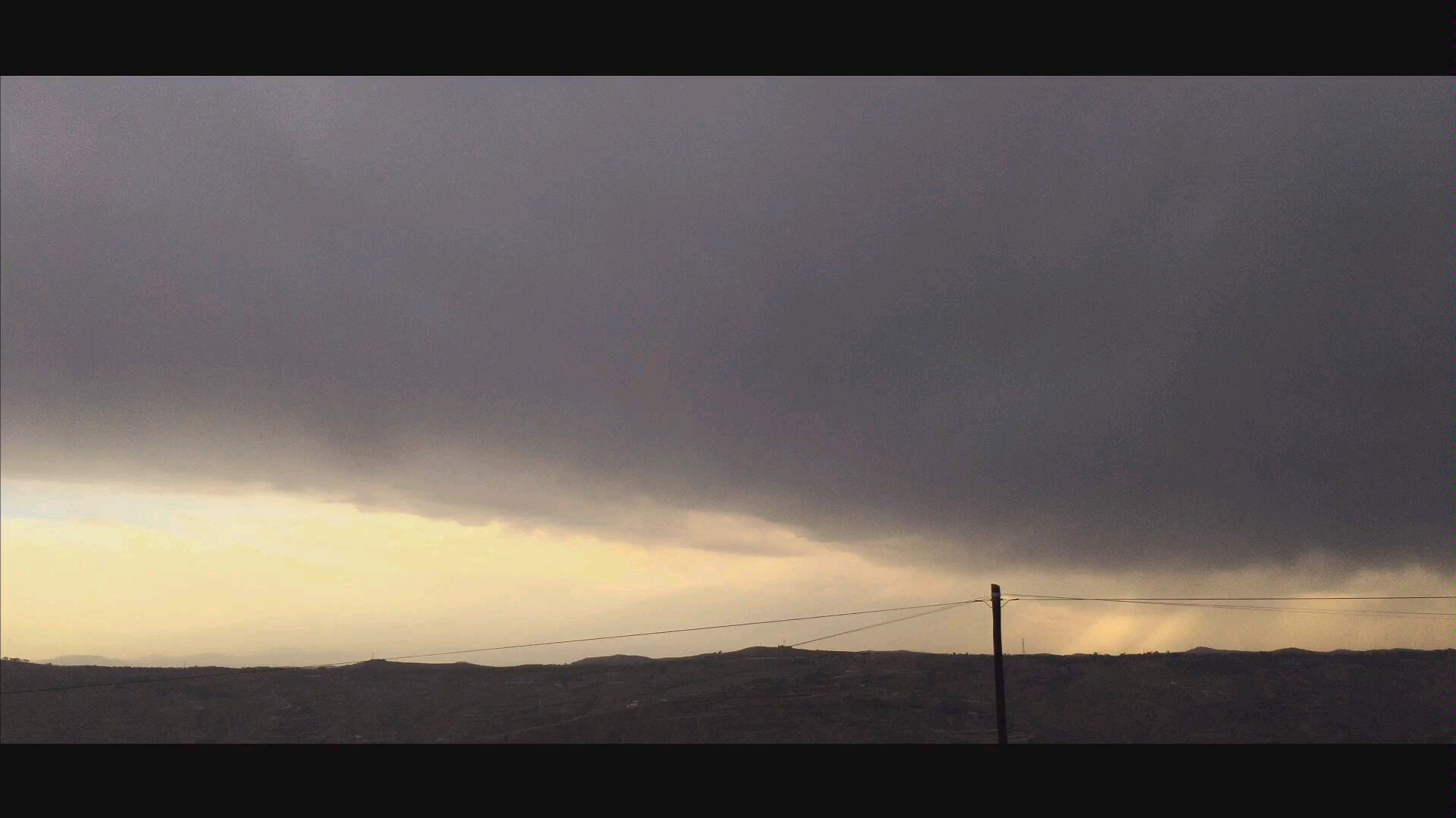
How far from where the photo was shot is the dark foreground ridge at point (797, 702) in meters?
69.8

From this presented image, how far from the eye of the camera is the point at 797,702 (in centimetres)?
7494

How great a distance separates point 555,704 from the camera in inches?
3376

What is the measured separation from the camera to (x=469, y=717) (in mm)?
81938

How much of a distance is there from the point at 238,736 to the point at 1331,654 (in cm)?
10069

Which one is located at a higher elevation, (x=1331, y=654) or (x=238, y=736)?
(x=1331, y=654)

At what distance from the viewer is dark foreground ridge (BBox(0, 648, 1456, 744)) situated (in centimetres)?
6975

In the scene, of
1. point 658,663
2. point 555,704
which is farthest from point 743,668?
point 555,704
